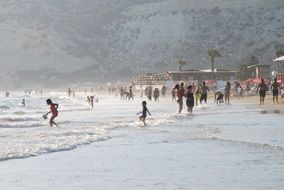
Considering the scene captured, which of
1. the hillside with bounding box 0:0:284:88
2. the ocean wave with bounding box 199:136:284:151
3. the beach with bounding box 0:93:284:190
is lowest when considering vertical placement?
the beach with bounding box 0:93:284:190

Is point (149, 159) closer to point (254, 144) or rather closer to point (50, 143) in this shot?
point (254, 144)

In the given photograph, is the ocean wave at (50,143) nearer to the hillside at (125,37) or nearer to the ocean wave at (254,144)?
the ocean wave at (254,144)

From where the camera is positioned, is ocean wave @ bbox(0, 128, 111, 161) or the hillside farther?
the hillside

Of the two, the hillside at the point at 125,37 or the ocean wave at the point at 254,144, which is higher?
the hillside at the point at 125,37

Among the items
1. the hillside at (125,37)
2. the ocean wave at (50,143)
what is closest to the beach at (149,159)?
the ocean wave at (50,143)

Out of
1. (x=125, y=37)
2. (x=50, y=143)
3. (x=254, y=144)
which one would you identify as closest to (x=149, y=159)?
(x=254, y=144)

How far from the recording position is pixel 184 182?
938cm

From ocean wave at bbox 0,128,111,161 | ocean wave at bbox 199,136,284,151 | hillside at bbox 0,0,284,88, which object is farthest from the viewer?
hillside at bbox 0,0,284,88

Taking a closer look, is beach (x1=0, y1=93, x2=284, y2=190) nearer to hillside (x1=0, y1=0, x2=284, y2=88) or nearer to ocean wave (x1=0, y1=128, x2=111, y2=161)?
ocean wave (x1=0, y1=128, x2=111, y2=161)

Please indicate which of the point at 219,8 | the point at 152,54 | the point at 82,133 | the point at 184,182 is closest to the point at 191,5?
the point at 219,8

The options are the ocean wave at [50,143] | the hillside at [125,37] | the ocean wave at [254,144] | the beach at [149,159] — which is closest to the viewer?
the beach at [149,159]

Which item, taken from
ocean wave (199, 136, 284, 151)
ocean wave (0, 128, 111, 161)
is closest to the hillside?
ocean wave (0, 128, 111, 161)

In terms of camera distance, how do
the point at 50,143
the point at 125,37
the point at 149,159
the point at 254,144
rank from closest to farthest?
the point at 149,159, the point at 254,144, the point at 50,143, the point at 125,37

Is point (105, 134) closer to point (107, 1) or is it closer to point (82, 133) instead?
point (82, 133)
